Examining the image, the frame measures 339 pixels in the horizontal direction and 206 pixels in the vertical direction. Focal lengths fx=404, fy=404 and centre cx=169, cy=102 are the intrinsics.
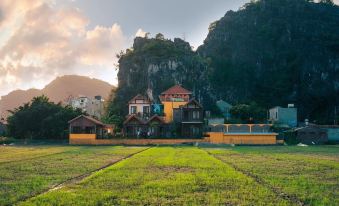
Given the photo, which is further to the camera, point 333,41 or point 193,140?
point 333,41

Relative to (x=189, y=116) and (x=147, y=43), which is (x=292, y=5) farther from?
(x=189, y=116)

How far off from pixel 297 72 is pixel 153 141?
261 ft

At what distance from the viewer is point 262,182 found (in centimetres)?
1547

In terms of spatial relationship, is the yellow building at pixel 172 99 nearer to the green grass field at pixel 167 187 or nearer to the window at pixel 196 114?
the window at pixel 196 114

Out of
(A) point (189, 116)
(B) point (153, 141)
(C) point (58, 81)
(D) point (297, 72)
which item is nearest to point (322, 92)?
(D) point (297, 72)

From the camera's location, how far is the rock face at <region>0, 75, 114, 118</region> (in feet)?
614

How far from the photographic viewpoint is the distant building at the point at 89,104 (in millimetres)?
101500

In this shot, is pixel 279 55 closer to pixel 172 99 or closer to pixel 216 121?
pixel 216 121

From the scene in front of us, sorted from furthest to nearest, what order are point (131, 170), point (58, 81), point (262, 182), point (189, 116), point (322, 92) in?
point (58, 81)
point (322, 92)
point (189, 116)
point (131, 170)
point (262, 182)

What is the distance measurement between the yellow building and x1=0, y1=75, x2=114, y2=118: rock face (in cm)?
11953

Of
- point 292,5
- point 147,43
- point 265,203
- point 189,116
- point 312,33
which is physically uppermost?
point 292,5

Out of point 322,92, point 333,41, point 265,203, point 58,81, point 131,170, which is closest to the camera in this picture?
point 265,203

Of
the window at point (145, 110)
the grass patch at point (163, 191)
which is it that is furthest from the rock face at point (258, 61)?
Result: the grass patch at point (163, 191)

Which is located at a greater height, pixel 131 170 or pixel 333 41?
pixel 333 41
